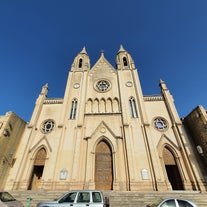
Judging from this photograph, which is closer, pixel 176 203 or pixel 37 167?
pixel 176 203

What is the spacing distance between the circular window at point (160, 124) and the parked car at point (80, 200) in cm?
1353

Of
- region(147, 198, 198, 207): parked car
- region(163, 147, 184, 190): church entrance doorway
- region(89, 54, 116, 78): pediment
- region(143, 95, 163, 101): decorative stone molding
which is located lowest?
region(147, 198, 198, 207): parked car

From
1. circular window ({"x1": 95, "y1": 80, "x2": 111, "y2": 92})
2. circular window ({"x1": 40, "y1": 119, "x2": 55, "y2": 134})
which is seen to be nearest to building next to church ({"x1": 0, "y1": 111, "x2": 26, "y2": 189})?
circular window ({"x1": 40, "y1": 119, "x2": 55, "y2": 134})

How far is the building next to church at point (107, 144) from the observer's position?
14.5m

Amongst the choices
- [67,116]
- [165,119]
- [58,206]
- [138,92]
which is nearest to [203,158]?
[165,119]

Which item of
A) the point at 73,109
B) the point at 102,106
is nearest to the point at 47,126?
the point at 73,109

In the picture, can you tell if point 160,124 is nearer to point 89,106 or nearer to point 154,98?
point 154,98

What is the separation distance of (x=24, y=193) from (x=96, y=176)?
7.04 meters

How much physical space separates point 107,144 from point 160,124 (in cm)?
770

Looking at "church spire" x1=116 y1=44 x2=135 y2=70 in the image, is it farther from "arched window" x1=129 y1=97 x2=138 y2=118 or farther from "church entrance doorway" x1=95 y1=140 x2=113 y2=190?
"church entrance doorway" x1=95 y1=140 x2=113 y2=190

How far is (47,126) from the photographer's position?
19094 millimetres

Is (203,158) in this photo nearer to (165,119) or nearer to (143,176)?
(165,119)

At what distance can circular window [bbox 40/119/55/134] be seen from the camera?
18.5 meters

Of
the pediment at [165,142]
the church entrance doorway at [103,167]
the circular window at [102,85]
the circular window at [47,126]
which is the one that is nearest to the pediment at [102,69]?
the circular window at [102,85]
